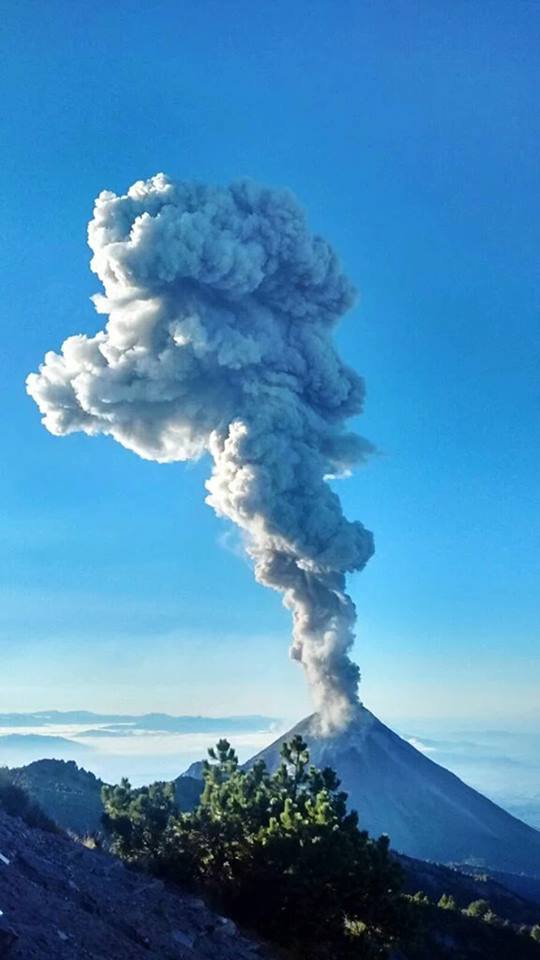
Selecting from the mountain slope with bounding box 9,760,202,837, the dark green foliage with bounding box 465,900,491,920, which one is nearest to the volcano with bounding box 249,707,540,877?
the mountain slope with bounding box 9,760,202,837

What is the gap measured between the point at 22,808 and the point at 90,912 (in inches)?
297

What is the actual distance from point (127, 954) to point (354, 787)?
61.8 m

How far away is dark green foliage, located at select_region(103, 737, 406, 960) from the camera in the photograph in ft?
52.9

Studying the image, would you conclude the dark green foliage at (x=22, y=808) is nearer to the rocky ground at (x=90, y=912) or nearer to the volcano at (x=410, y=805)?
the rocky ground at (x=90, y=912)

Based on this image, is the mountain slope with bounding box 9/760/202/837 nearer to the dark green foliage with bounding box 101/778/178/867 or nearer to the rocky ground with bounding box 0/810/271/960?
the dark green foliage with bounding box 101/778/178/867

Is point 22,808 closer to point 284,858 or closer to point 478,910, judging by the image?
point 284,858

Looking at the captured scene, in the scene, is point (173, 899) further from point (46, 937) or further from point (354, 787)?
point (354, 787)

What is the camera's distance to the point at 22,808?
1917cm

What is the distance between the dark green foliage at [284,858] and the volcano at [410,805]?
45.9 metres

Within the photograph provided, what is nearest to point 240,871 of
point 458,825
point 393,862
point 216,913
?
point 216,913

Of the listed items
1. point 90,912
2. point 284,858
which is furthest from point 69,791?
point 90,912

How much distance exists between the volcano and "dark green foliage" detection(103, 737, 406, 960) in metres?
45.9

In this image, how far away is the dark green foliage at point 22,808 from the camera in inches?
724

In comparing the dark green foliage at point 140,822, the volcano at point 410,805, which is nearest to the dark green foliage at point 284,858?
the dark green foliage at point 140,822
